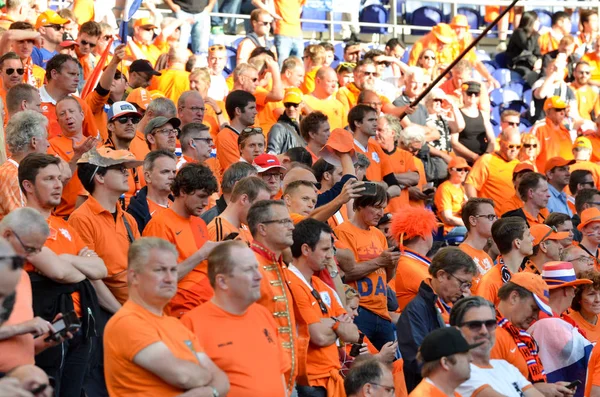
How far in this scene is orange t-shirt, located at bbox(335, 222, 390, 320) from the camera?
8.11 meters

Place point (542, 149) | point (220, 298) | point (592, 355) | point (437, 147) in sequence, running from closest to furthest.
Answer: point (220, 298), point (592, 355), point (437, 147), point (542, 149)

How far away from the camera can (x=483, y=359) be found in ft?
21.4

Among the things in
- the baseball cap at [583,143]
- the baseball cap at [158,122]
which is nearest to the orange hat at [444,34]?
the baseball cap at [583,143]

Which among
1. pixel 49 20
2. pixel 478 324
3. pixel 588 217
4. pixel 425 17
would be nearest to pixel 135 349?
pixel 478 324

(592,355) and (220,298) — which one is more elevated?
(220,298)

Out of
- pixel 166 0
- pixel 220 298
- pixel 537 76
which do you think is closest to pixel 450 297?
pixel 220 298

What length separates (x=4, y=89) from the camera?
31.4ft

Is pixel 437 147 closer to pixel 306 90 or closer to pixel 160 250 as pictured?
pixel 306 90

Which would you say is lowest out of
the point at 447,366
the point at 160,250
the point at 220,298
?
the point at 447,366

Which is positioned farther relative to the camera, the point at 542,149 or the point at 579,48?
the point at 579,48

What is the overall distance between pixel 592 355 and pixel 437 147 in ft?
19.9

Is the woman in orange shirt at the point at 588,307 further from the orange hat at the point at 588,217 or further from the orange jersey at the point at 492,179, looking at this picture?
the orange jersey at the point at 492,179

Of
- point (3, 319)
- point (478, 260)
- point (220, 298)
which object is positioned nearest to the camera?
point (3, 319)

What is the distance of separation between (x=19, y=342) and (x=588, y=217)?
6707mm
